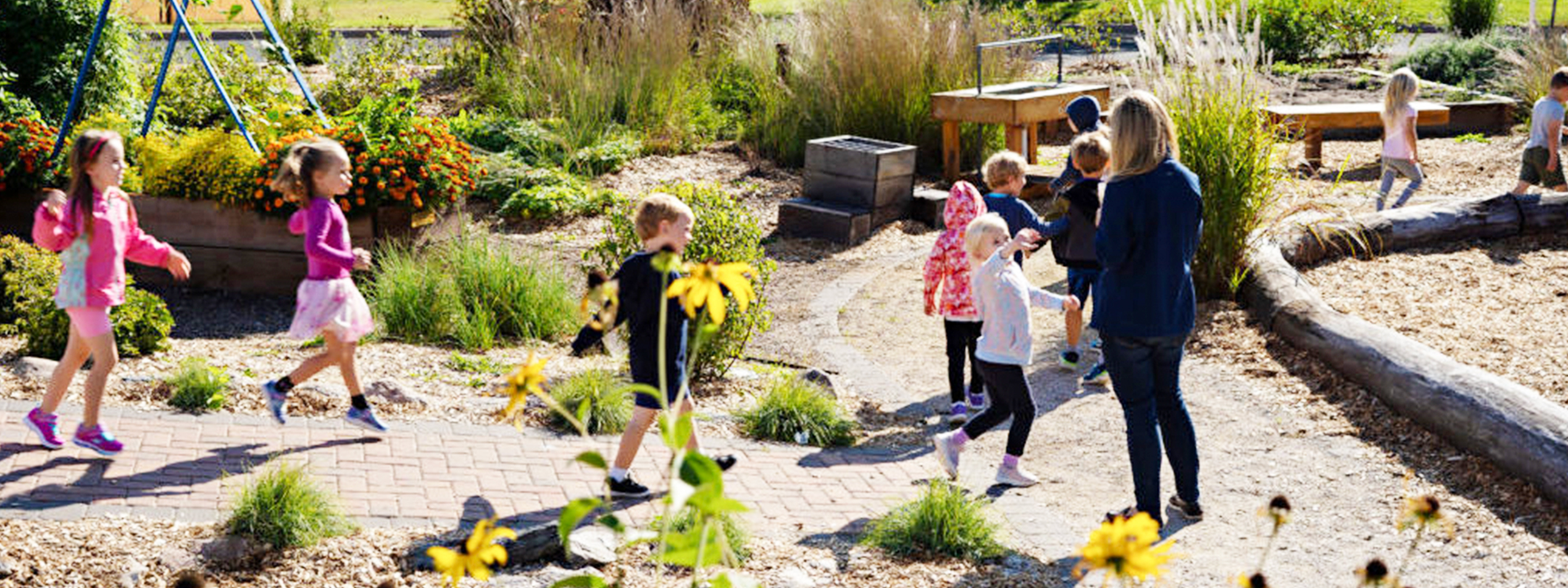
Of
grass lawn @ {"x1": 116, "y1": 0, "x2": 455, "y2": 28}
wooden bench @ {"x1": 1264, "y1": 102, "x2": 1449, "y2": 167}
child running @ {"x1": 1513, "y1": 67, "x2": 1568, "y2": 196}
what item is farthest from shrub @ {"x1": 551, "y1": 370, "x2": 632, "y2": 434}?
grass lawn @ {"x1": 116, "y1": 0, "x2": 455, "y2": 28}

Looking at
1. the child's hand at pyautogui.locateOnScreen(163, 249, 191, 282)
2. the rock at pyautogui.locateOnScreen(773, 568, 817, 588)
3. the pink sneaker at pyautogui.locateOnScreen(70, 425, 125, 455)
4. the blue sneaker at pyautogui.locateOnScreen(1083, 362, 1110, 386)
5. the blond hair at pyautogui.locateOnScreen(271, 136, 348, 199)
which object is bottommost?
the blue sneaker at pyautogui.locateOnScreen(1083, 362, 1110, 386)

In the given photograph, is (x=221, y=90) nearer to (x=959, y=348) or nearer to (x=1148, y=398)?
(x=959, y=348)

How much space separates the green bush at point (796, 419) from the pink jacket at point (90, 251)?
8.55ft

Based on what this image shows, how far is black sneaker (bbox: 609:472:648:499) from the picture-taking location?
18.2 feet

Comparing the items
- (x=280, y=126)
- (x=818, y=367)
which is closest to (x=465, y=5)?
(x=280, y=126)

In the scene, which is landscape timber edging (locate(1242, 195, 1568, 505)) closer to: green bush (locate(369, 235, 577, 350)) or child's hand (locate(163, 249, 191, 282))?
green bush (locate(369, 235, 577, 350))

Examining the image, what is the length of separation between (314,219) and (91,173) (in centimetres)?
79

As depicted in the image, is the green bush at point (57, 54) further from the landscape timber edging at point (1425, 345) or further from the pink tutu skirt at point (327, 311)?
the landscape timber edging at point (1425, 345)

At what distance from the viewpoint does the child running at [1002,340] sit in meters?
5.91

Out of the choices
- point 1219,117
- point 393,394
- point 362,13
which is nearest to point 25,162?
point 393,394

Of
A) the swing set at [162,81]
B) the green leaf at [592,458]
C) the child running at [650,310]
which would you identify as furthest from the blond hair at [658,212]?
the swing set at [162,81]

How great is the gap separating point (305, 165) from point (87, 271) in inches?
34.1

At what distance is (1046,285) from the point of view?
31.3 feet

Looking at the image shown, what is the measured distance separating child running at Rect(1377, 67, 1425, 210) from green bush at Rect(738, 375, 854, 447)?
570cm
